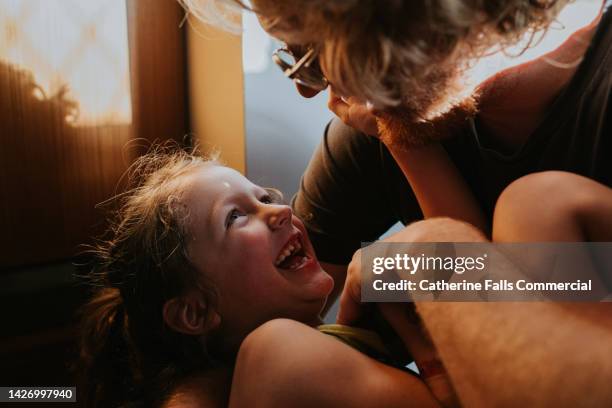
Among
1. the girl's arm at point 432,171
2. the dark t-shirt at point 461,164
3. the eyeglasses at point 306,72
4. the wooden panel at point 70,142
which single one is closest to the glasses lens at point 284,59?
the eyeglasses at point 306,72

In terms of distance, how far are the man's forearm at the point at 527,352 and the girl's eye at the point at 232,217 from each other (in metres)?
0.54

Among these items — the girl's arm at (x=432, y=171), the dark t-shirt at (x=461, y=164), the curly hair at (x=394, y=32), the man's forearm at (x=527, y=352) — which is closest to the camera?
the man's forearm at (x=527, y=352)

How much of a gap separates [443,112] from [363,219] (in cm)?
41

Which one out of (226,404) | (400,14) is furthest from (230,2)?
(226,404)

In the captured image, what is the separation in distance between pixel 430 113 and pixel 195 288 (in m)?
0.57

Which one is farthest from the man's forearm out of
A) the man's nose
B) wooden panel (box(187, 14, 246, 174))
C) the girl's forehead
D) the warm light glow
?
the warm light glow

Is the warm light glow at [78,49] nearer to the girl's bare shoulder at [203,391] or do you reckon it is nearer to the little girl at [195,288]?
the little girl at [195,288]

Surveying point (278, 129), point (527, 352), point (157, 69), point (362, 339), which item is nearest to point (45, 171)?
point (157, 69)

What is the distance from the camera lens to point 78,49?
2.38 m

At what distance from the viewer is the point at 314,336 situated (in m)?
0.84

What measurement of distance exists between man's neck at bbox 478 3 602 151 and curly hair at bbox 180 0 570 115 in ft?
→ 0.32

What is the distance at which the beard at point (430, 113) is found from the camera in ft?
2.96

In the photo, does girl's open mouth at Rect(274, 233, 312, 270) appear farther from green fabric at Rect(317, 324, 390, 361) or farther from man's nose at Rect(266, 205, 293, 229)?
green fabric at Rect(317, 324, 390, 361)

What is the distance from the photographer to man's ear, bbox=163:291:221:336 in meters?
1.08
